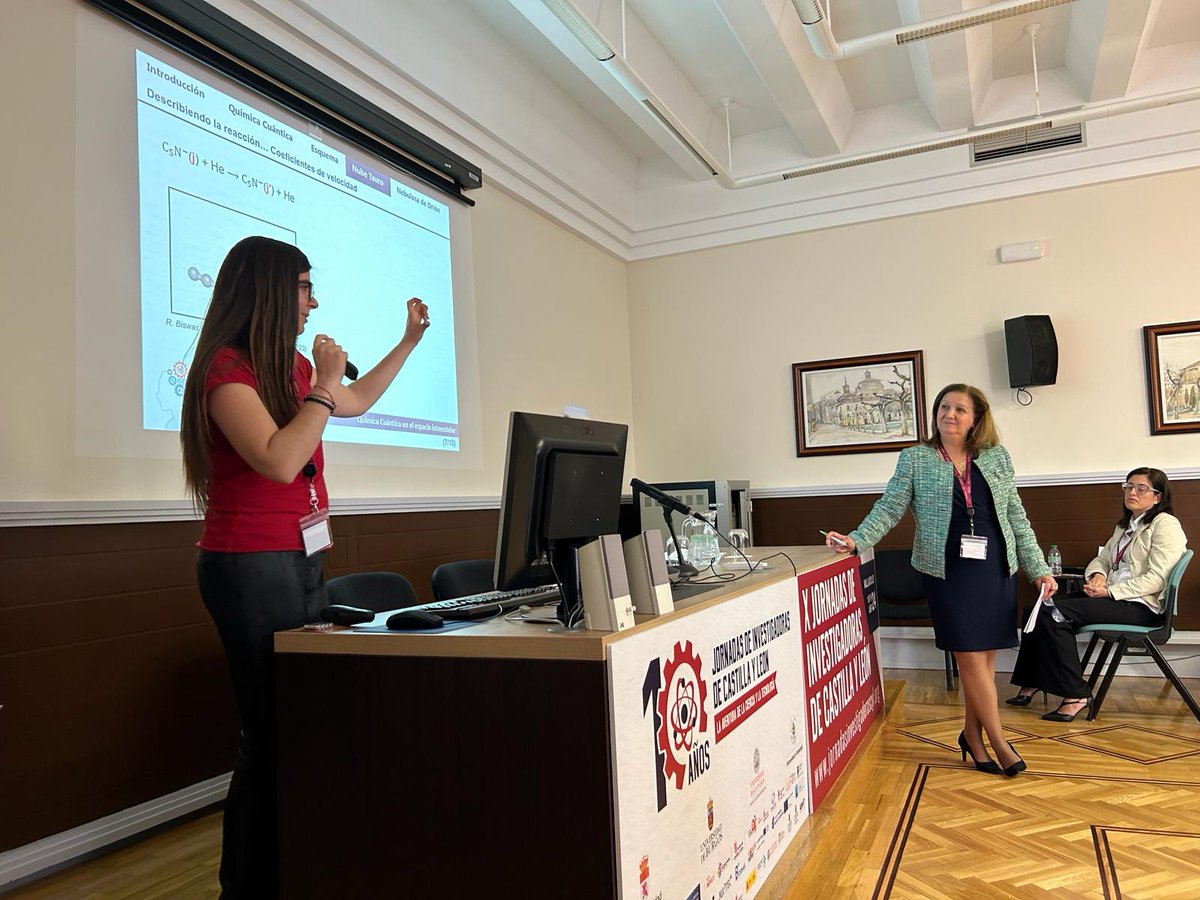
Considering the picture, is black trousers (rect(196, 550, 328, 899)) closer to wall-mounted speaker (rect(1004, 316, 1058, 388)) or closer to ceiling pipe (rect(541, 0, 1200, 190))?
ceiling pipe (rect(541, 0, 1200, 190))

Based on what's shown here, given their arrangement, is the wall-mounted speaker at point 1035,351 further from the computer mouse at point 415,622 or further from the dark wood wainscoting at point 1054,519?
the computer mouse at point 415,622

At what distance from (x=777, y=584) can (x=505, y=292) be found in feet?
10.5

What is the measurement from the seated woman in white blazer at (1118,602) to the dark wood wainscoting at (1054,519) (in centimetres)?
102

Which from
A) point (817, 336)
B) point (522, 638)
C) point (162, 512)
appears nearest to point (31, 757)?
point (162, 512)

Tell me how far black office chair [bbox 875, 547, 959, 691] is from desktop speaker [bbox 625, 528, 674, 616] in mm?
3584

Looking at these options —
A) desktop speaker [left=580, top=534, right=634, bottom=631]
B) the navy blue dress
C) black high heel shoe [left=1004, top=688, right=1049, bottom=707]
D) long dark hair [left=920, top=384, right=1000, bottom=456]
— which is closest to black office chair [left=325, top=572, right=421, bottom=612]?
desktop speaker [left=580, top=534, right=634, bottom=631]

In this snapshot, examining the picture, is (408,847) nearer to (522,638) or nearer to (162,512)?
(522,638)

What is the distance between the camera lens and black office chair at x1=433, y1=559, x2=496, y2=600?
3.45 metres

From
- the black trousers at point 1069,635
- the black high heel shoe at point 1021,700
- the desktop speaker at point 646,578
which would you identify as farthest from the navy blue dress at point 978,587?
the desktop speaker at point 646,578

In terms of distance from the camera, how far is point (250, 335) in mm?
1777

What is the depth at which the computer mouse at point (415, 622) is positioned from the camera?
68.1 inches

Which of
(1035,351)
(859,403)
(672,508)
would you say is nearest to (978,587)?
(672,508)

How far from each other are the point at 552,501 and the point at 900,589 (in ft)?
13.0

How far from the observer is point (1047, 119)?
4707mm
